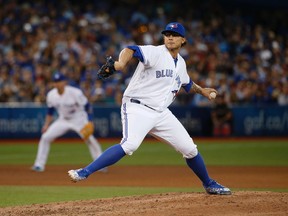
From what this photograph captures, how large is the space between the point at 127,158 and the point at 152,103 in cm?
933

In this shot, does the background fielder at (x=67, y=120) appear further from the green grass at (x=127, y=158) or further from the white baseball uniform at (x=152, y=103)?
the white baseball uniform at (x=152, y=103)

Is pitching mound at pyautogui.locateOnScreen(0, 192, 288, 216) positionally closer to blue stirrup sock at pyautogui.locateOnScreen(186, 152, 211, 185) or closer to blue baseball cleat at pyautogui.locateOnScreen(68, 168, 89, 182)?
blue stirrup sock at pyautogui.locateOnScreen(186, 152, 211, 185)

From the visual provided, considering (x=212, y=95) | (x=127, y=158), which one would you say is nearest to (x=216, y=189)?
(x=212, y=95)

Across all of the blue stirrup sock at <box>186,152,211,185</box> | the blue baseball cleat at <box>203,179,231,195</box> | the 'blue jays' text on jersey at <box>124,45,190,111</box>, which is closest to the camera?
the 'blue jays' text on jersey at <box>124,45,190,111</box>

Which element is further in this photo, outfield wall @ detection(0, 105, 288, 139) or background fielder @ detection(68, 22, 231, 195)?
outfield wall @ detection(0, 105, 288, 139)

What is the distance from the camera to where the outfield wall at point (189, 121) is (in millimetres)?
21516

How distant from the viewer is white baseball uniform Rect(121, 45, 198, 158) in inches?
323

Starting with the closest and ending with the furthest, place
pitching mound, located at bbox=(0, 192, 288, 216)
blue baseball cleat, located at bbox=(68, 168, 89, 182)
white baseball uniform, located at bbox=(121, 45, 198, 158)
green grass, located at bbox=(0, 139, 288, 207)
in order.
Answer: pitching mound, located at bbox=(0, 192, 288, 216)
blue baseball cleat, located at bbox=(68, 168, 89, 182)
white baseball uniform, located at bbox=(121, 45, 198, 158)
green grass, located at bbox=(0, 139, 288, 207)

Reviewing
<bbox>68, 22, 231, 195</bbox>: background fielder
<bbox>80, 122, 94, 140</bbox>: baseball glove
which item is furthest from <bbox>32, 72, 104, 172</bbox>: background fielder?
<bbox>68, 22, 231, 195</bbox>: background fielder

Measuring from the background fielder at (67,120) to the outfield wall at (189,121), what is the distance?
295 inches

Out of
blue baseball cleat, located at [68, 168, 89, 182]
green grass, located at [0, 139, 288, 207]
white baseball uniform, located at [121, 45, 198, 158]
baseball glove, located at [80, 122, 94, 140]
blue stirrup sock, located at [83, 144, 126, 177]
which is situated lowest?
green grass, located at [0, 139, 288, 207]

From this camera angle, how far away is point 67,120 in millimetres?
14164

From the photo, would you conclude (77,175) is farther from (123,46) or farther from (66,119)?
(123,46)

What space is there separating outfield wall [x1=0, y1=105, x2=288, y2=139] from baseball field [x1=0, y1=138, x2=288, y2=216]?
0.51m
